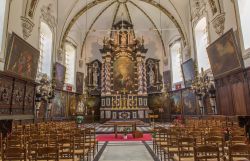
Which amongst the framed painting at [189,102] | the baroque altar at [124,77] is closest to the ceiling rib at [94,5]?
the baroque altar at [124,77]

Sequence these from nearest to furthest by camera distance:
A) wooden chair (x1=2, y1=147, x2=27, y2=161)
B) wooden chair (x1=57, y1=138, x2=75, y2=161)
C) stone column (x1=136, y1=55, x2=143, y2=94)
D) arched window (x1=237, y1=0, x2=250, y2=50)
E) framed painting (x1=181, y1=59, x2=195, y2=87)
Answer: wooden chair (x1=2, y1=147, x2=27, y2=161) → wooden chair (x1=57, y1=138, x2=75, y2=161) → arched window (x1=237, y1=0, x2=250, y2=50) → framed painting (x1=181, y1=59, x2=195, y2=87) → stone column (x1=136, y1=55, x2=143, y2=94)

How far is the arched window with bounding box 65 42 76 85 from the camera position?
23.7m

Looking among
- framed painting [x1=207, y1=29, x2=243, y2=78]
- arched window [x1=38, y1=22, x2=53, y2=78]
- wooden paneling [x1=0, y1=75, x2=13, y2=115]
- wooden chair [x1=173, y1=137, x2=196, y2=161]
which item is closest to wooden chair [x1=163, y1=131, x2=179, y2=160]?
wooden chair [x1=173, y1=137, x2=196, y2=161]

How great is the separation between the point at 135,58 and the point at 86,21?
7.32m

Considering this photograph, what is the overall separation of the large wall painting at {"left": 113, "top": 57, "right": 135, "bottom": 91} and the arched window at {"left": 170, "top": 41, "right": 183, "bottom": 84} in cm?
478

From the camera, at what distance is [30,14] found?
566 inches

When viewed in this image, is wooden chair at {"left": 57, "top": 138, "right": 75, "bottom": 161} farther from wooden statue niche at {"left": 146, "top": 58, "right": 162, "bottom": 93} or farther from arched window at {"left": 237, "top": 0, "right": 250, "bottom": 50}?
wooden statue niche at {"left": 146, "top": 58, "right": 162, "bottom": 93}

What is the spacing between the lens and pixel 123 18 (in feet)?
86.9

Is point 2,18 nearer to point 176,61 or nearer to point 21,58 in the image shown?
point 21,58

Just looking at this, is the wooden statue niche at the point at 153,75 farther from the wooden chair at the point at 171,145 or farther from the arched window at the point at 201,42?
the wooden chair at the point at 171,145

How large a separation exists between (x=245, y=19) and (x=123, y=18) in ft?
56.3

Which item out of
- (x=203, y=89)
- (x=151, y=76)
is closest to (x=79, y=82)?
(x=151, y=76)

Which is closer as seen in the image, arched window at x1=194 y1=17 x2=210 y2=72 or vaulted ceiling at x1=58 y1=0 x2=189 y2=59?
arched window at x1=194 y1=17 x2=210 y2=72

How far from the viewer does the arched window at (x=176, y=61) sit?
24.0m
